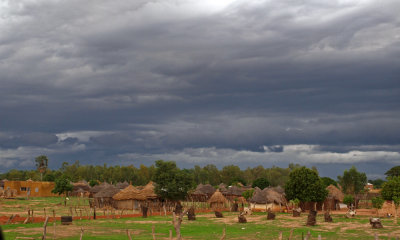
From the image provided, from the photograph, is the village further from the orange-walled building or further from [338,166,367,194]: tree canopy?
[338,166,367,194]: tree canopy

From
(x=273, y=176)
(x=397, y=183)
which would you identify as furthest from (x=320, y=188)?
(x=273, y=176)

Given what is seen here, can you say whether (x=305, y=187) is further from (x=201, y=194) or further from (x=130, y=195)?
(x=201, y=194)

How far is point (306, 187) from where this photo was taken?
5697cm

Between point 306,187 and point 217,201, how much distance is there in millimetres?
15546

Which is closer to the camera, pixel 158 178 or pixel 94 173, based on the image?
pixel 158 178

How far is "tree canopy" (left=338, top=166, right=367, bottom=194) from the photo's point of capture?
86562mm

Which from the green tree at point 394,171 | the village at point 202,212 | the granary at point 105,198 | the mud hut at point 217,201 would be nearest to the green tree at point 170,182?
the village at point 202,212

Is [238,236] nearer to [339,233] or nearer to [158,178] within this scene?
[339,233]

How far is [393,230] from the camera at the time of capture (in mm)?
31984

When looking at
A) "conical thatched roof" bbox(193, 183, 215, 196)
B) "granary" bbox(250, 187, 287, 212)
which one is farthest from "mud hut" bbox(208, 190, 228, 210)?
"conical thatched roof" bbox(193, 183, 215, 196)

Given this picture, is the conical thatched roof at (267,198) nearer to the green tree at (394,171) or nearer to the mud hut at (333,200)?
the mud hut at (333,200)

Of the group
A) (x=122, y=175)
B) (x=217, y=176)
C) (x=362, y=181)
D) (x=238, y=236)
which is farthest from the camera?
(x=217, y=176)

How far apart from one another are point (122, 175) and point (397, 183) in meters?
99.7

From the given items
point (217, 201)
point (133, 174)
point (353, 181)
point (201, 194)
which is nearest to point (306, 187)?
point (217, 201)
